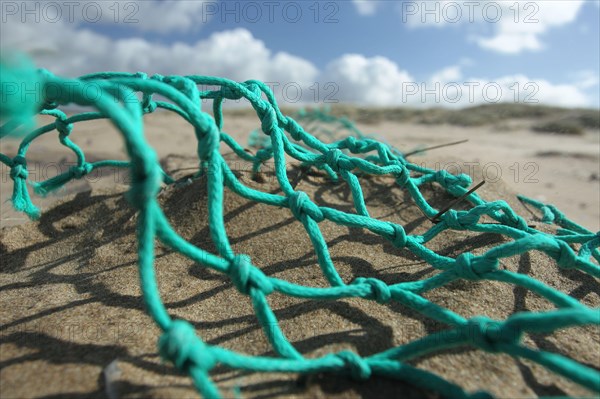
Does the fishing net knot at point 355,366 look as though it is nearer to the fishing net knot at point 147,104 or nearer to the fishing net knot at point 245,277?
the fishing net knot at point 245,277

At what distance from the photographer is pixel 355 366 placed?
707 mm

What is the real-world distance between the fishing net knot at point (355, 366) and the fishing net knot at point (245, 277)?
18 centimetres

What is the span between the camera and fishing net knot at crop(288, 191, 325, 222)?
3.16 feet

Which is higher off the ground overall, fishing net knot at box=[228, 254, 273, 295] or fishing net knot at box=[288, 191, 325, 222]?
fishing net knot at box=[288, 191, 325, 222]

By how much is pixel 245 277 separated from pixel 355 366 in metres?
0.25

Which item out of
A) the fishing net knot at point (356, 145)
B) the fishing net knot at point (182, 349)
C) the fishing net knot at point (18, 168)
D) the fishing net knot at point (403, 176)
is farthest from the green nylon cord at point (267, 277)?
the fishing net knot at point (18, 168)

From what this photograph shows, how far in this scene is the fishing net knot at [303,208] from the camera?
963mm

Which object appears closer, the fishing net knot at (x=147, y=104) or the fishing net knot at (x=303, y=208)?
the fishing net knot at (x=303, y=208)

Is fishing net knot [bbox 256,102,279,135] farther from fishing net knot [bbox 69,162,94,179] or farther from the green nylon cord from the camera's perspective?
fishing net knot [bbox 69,162,94,179]

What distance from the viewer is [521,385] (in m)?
0.74

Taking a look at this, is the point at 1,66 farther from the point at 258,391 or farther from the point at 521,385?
the point at 521,385

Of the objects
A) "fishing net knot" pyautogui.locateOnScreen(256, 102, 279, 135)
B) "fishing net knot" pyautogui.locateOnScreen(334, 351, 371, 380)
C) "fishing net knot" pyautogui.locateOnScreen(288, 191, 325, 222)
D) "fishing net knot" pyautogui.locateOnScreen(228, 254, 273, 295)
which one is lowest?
"fishing net knot" pyautogui.locateOnScreen(334, 351, 371, 380)

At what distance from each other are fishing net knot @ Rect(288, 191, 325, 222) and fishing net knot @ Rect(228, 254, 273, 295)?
9.5 inches

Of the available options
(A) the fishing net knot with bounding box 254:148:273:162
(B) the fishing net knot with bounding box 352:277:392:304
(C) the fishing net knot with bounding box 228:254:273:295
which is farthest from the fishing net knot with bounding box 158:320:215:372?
(A) the fishing net knot with bounding box 254:148:273:162
